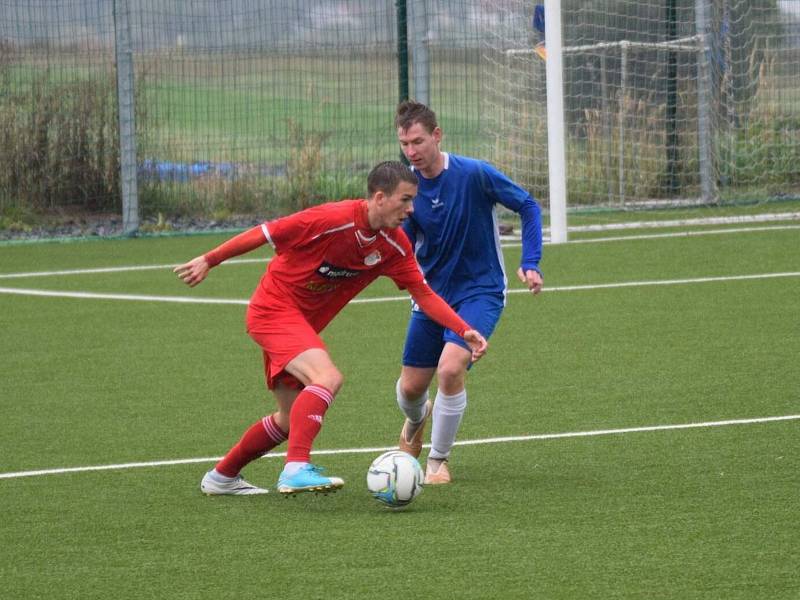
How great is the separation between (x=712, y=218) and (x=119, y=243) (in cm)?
616

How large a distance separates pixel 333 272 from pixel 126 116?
1019cm

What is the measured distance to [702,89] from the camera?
16.3 meters

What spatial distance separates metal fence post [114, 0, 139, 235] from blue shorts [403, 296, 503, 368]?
973 centimetres

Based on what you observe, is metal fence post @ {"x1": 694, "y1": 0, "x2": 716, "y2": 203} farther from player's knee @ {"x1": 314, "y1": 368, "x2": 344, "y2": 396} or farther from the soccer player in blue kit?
player's knee @ {"x1": 314, "y1": 368, "x2": 344, "y2": 396}

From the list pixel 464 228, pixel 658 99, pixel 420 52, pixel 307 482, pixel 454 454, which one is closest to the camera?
pixel 307 482

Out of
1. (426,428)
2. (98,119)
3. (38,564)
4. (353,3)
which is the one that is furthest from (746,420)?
(353,3)

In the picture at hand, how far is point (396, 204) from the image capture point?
593cm

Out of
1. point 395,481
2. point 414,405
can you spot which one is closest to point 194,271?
point 395,481

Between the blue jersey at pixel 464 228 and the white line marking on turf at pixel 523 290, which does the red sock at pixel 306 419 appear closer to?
the blue jersey at pixel 464 228

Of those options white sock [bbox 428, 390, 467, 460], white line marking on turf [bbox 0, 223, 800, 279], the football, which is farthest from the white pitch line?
the football

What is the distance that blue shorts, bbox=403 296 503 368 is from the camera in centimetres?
656

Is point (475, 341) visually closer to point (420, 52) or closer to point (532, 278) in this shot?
point (532, 278)

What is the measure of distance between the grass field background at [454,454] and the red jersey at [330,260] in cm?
75

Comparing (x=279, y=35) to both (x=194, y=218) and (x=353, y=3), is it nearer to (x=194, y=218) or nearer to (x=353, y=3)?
(x=353, y=3)
